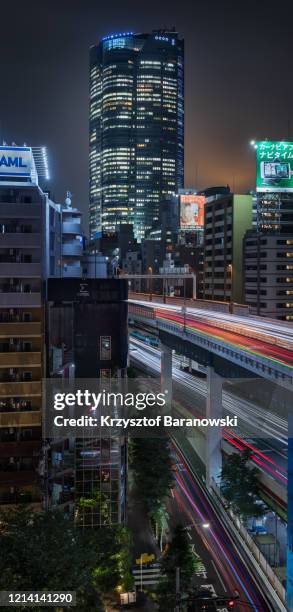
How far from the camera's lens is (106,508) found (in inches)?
870

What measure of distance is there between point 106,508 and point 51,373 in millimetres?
6038

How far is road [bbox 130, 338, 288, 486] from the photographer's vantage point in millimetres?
28317

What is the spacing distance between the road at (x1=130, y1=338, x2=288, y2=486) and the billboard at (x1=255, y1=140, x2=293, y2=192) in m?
20.8

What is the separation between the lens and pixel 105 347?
939 inches

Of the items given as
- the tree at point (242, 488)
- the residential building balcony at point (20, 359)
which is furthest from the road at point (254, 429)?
the residential building balcony at point (20, 359)

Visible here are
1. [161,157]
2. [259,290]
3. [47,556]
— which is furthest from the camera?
[161,157]

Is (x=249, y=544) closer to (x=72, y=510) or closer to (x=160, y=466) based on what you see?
(x=160, y=466)

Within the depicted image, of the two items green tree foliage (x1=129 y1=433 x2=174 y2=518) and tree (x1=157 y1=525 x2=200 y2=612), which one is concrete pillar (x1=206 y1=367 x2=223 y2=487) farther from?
tree (x1=157 y1=525 x2=200 y2=612)

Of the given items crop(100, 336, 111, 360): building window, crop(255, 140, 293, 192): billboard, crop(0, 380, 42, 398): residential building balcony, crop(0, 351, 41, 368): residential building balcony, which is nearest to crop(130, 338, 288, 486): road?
crop(100, 336, 111, 360): building window

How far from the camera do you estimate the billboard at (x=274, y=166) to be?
53.8 m

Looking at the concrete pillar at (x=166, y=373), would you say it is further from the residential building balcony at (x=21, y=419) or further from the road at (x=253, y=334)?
the residential building balcony at (x=21, y=419)

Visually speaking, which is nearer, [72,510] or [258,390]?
[72,510]

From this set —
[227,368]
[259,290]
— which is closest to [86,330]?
[227,368]

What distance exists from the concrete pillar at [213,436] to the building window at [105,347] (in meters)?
7.36
